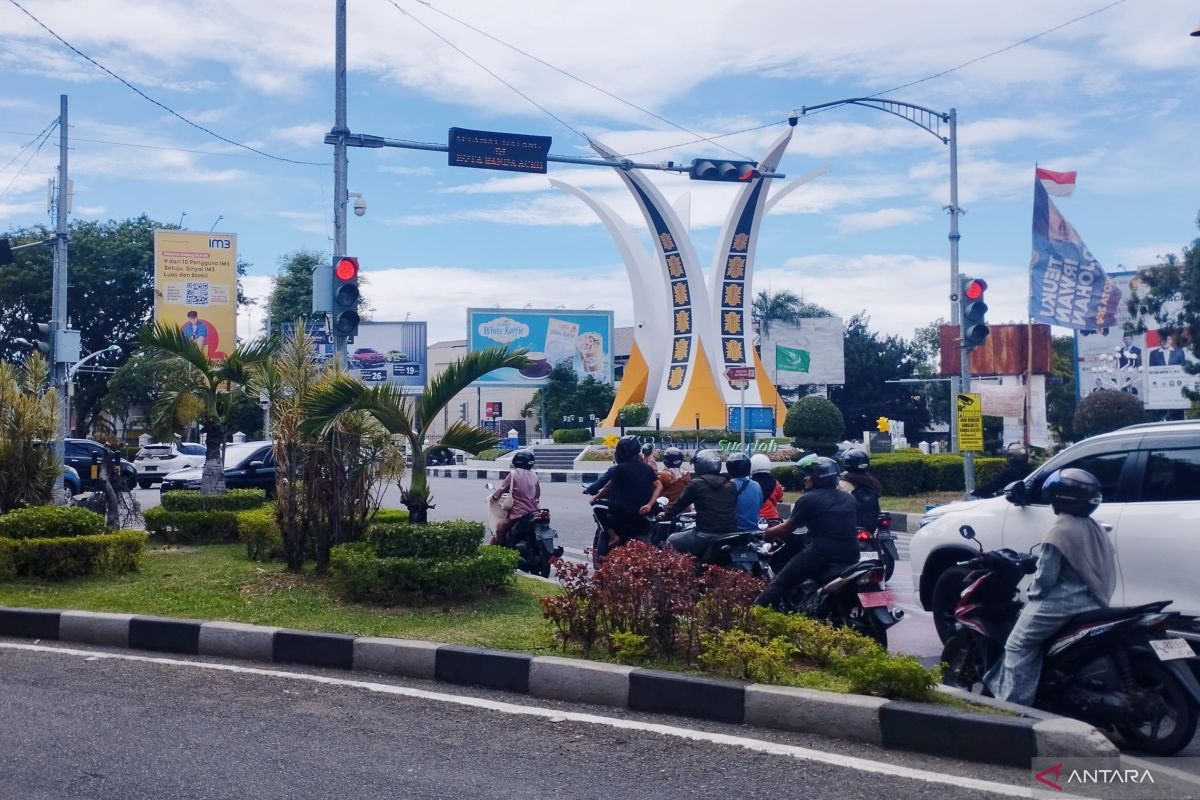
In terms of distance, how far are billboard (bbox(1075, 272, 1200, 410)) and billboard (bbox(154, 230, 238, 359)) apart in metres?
28.4

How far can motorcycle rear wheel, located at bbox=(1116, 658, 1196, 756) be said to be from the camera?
552 centimetres

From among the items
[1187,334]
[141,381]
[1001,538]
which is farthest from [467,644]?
[141,381]

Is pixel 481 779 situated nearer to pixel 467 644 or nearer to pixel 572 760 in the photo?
pixel 572 760

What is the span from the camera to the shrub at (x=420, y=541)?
8.99 meters

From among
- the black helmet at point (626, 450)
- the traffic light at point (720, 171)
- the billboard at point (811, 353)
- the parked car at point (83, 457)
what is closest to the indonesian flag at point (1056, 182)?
the traffic light at point (720, 171)

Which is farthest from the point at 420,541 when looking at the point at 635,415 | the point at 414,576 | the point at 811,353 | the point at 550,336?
the point at 811,353

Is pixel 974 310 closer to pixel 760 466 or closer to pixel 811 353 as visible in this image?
pixel 760 466

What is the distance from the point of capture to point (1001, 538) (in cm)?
835

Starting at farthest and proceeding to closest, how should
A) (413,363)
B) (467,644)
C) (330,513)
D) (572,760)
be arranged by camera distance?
(413,363)
(330,513)
(467,644)
(572,760)

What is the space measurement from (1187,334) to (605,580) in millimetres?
28344

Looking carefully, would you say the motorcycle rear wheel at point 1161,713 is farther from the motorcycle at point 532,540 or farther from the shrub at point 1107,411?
the shrub at point 1107,411

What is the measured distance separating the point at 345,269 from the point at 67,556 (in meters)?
3.99

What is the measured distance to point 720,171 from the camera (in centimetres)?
1719

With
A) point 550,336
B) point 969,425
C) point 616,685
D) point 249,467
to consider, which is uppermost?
point 550,336
